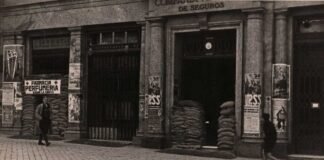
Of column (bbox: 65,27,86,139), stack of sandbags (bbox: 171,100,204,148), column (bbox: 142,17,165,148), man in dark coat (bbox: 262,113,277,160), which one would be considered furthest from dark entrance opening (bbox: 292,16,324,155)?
column (bbox: 65,27,86,139)

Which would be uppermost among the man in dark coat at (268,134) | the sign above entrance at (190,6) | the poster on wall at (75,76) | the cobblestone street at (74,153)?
the sign above entrance at (190,6)

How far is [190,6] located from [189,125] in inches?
146

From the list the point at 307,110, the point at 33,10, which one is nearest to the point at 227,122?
the point at 307,110

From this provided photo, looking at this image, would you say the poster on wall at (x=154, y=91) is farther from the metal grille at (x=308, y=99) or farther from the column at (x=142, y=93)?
the metal grille at (x=308, y=99)

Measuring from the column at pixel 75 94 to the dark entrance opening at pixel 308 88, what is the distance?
8037mm

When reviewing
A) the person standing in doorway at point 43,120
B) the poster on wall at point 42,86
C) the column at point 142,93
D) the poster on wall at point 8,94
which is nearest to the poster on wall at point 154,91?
the column at point 142,93

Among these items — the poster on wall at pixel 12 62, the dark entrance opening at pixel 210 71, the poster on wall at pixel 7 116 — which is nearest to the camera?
the dark entrance opening at pixel 210 71

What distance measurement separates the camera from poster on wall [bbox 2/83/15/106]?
875 inches

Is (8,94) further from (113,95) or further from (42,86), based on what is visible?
(113,95)

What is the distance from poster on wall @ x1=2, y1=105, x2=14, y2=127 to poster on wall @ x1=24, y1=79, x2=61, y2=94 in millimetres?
1131

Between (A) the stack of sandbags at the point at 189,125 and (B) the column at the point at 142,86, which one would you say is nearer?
(A) the stack of sandbags at the point at 189,125

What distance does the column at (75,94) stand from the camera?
20047 mm

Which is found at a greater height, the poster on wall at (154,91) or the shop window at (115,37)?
the shop window at (115,37)

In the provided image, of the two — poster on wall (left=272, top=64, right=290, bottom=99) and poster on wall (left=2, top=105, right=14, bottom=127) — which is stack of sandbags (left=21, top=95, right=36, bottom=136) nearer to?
poster on wall (left=2, top=105, right=14, bottom=127)
